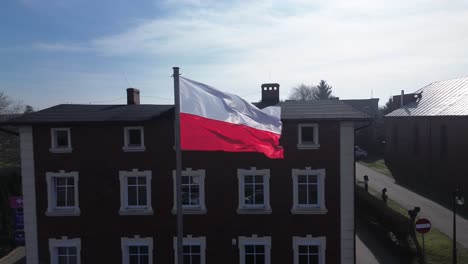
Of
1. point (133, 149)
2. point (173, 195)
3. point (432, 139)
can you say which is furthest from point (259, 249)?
point (432, 139)

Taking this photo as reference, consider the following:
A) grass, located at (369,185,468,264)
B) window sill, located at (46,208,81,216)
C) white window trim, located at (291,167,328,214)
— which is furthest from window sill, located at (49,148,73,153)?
grass, located at (369,185,468,264)

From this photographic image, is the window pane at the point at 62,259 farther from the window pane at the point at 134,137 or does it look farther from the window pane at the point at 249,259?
the window pane at the point at 249,259

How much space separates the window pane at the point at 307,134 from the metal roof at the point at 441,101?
907 inches

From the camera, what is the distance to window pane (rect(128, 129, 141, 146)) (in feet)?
56.0

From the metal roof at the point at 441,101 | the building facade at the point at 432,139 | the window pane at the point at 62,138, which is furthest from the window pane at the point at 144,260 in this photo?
the metal roof at the point at 441,101

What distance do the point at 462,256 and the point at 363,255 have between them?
206 inches

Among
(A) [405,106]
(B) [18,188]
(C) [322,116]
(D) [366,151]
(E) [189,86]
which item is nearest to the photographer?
(E) [189,86]

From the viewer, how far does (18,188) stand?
94.3 ft

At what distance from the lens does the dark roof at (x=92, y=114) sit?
16531mm

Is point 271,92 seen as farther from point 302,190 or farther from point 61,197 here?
point 61,197

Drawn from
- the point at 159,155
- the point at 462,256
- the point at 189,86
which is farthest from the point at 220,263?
the point at 462,256

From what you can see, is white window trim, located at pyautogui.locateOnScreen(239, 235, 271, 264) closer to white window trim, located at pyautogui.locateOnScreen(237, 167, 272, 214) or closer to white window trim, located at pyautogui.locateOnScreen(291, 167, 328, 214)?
white window trim, located at pyautogui.locateOnScreen(237, 167, 272, 214)

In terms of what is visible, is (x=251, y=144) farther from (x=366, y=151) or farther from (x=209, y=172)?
(x=366, y=151)

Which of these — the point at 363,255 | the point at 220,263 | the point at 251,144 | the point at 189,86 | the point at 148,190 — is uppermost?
the point at 189,86
